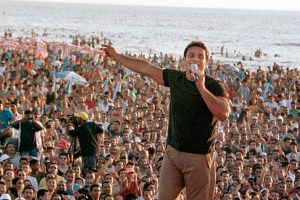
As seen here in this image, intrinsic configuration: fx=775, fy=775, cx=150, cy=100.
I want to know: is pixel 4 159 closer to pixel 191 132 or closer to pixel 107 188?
pixel 107 188

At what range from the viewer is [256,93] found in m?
20.8

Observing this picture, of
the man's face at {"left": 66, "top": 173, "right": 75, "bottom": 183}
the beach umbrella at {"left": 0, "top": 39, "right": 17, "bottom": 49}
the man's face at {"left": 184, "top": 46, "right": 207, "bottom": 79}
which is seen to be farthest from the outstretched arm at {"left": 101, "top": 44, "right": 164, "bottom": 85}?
the beach umbrella at {"left": 0, "top": 39, "right": 17, "bottom": 49}

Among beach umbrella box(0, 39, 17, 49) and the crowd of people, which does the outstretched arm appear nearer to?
the crowd of people

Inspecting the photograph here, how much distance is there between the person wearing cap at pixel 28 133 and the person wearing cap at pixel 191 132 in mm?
6597

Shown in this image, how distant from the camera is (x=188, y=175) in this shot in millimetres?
5078

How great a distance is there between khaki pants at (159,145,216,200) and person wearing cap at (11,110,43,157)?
21.7ft

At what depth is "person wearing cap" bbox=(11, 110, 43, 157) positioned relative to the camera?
452 inches

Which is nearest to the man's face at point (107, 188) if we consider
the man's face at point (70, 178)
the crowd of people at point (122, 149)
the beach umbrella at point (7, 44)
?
the crowd of people at point (122, 149)

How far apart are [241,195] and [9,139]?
12.2 feet

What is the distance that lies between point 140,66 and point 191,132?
25.5 inches

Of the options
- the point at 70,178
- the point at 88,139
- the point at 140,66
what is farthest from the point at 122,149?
the point at 140,66

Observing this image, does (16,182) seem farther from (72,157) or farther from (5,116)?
(5,116)

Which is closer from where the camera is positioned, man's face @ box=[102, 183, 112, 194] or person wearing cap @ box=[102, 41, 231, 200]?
person wearing cap @ box=[102, 41, 231, 200]

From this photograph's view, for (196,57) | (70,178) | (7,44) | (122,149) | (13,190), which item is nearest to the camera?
(196,57)
